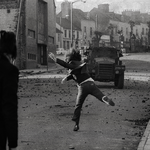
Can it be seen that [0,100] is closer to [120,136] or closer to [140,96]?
[120,136]

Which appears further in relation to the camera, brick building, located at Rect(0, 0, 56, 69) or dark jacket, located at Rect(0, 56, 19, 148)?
brick building, located at Rect(0, 0, 56, 69)

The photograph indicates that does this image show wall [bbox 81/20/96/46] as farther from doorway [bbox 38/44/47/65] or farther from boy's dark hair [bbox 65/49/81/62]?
boy's dark hair [bbox 65/49/81/62]

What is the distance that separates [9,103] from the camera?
4.03 meters

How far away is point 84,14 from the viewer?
347 feet

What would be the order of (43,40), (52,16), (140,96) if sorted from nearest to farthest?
(140,96) → (43,40) → (52,16)

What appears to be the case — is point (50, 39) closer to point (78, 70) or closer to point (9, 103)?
point (78, 70)

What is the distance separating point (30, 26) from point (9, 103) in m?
39.3

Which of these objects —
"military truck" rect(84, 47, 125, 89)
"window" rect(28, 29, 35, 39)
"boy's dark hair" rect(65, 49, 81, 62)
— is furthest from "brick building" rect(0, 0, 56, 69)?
"boy's dark hair" rect(65, 49, 81, 62)

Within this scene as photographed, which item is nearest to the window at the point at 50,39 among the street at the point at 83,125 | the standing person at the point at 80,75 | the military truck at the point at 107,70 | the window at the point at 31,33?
the window at the point at 31,33

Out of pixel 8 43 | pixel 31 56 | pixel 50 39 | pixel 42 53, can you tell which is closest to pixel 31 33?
pixel 31 56

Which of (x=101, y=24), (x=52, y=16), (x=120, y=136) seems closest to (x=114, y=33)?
(x=101, y=24)

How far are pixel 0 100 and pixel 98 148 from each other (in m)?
3.07

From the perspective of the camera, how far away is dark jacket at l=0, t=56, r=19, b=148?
401 centimetres

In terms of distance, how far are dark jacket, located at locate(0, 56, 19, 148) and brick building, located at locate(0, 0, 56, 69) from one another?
30.2 metres
